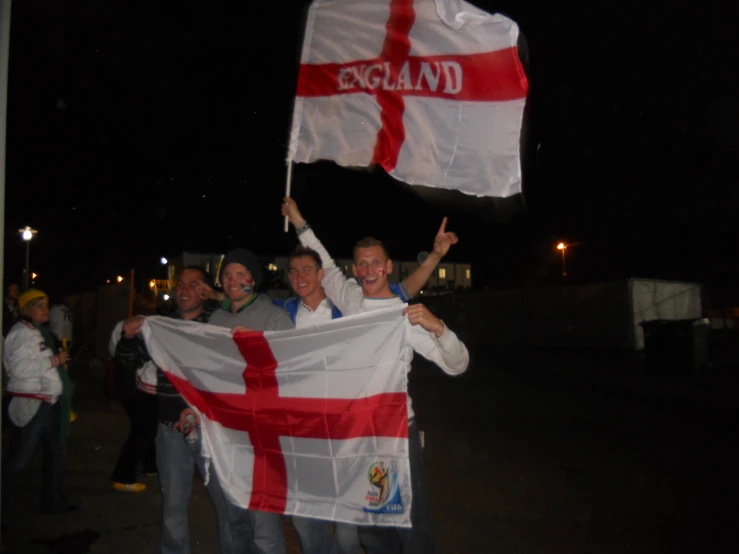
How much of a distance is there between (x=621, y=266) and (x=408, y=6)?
1996 inches

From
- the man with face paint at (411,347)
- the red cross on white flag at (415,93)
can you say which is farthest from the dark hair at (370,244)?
the red cross on white flag at (415,93)

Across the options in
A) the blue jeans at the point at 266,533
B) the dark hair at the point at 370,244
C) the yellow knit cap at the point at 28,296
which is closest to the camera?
the blue jeans at the point at 266,533

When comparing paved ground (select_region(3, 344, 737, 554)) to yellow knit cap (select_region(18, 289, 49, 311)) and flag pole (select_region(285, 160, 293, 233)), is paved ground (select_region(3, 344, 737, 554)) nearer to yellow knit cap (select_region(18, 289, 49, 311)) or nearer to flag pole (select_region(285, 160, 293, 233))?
yellow knit cap (select_region(18, 289, 49, 311))

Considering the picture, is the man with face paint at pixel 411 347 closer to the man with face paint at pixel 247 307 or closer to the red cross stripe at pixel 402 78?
the man with face paint at pixel 247 307

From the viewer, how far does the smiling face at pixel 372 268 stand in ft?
12.1

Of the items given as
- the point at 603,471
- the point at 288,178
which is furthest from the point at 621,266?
the point at 288,178

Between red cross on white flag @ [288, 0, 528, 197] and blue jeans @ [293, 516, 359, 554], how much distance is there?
2184 millimetres

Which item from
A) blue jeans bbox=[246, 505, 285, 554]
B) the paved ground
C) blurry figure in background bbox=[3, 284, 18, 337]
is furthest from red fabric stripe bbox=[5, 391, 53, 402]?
blue jeans bbox=[246, 505, 285, 554]

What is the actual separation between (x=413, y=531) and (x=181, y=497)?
1.35 meters

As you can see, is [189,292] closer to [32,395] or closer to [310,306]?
[310,306]

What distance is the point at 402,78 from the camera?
442 cm

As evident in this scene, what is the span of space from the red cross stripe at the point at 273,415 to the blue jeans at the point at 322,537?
18cm

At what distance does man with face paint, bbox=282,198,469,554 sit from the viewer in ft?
10.7

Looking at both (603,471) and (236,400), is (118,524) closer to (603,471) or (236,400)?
(236,400)
